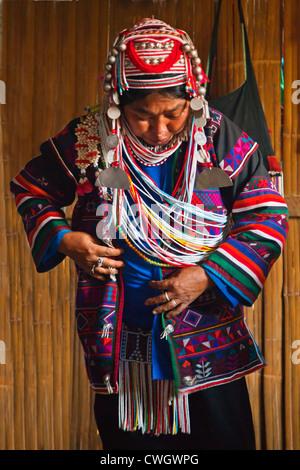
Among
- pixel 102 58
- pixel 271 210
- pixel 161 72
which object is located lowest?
pixel 271 210

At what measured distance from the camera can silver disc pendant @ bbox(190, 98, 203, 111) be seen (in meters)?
1.13

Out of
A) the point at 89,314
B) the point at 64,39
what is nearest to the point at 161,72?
the point at 89,314

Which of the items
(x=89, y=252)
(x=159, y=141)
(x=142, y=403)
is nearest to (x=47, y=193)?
(x=89, y=252)

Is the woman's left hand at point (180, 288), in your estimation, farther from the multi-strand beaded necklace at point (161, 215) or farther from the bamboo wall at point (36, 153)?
the bamboo wall at point (36, 153)

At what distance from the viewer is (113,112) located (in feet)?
3.78

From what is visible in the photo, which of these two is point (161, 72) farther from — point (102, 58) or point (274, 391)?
point (274, 391)

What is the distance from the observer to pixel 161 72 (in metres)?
1.09

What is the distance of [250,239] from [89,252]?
0.36m

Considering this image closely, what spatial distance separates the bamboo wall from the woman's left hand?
59 cm

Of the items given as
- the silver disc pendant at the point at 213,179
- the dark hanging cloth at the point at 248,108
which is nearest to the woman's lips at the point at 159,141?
the silver disc pendant at the point at 213,179

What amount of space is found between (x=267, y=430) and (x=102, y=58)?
129cm

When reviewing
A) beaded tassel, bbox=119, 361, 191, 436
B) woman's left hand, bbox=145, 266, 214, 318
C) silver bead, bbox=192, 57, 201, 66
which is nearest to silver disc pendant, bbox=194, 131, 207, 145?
silver bead, bbox=192, 57, 201, 66

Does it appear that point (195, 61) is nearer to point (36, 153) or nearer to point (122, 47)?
point (122, 47)

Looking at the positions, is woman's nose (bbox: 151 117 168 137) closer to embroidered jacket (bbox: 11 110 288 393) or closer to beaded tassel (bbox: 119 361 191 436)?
embroidered jacket (bbox: 11 110 288 393)
